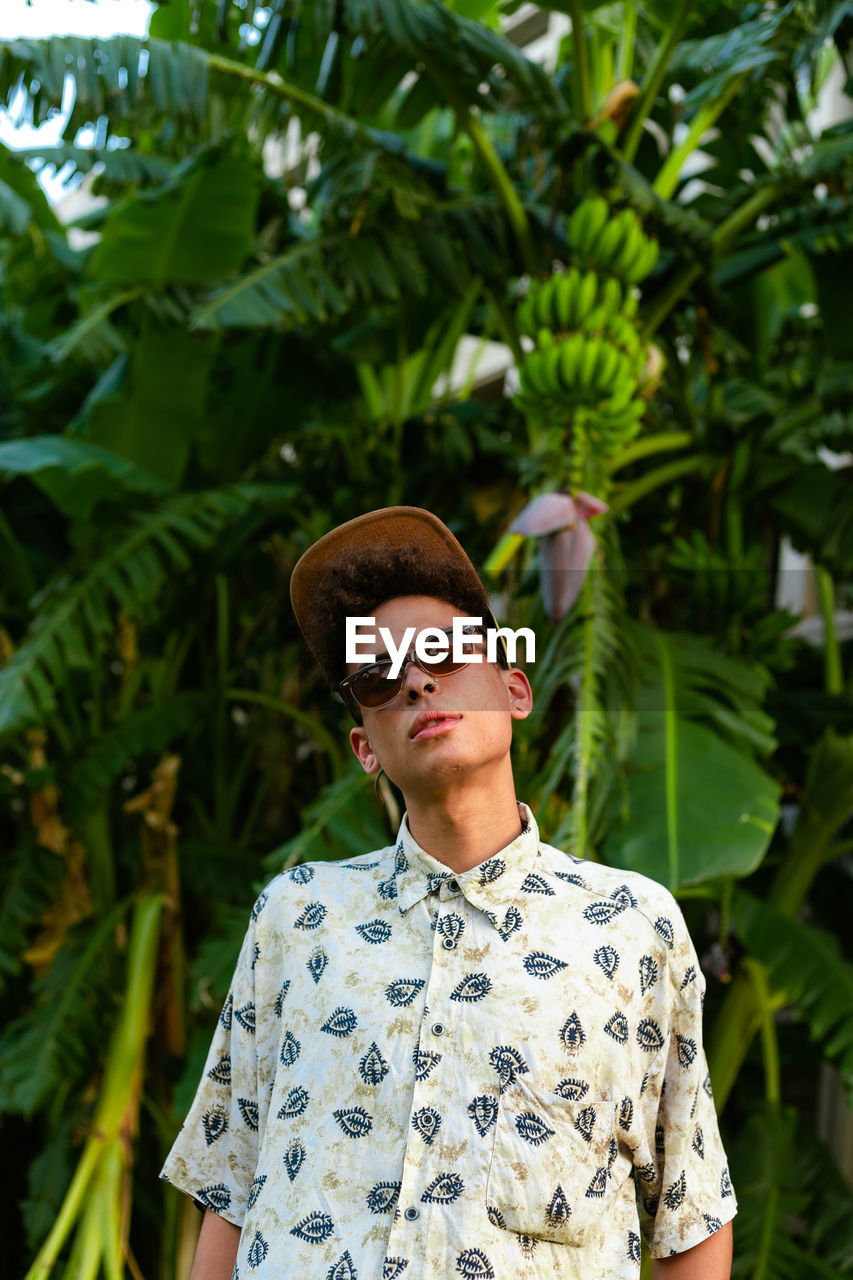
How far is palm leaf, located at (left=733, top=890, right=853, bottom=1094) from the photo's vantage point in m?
2.52

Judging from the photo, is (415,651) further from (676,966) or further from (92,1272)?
(92,1272)

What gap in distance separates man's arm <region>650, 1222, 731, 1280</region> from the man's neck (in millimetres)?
386

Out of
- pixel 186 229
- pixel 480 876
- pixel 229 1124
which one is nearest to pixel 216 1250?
pixel 229 1124

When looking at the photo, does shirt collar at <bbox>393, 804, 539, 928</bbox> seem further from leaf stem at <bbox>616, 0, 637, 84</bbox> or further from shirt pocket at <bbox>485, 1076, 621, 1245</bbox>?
leaf stem at <bbox>616, 0, 637, 84</bbox>

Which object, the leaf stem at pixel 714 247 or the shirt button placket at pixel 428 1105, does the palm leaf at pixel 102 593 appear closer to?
the leaf stem at pixel 714 247

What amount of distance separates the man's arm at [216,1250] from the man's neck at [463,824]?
16.5 inches

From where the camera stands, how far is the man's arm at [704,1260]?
105 cm

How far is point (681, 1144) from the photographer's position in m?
1.05

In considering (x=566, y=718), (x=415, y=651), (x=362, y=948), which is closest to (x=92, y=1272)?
(x=566, y=718)

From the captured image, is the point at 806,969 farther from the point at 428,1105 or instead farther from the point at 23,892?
the point at 23,892

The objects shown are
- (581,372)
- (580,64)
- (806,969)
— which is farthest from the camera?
(580,64)

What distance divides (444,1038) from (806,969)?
186 cm

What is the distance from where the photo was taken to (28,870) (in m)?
3.25

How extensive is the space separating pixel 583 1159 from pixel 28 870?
2594 millimetres
